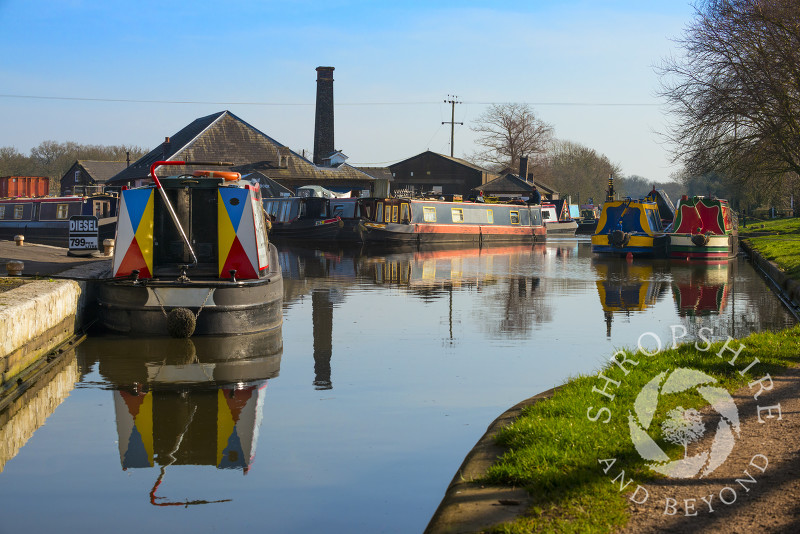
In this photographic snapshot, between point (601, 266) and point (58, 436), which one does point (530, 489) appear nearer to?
point (58, 436)

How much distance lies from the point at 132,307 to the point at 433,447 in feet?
19.1

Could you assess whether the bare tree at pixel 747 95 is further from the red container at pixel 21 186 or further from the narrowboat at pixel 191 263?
the red container at pixel 21 186

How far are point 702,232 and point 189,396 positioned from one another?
22488mm

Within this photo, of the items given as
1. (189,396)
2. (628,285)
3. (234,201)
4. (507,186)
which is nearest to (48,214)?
(628,285)

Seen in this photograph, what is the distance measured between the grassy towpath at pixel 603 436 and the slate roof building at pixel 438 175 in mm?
58799

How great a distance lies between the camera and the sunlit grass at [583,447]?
4117mm

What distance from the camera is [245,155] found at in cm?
4816

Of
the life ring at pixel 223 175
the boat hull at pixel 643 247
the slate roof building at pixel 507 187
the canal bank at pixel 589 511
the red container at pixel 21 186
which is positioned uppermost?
→ the slate roof building at pixel 507 187

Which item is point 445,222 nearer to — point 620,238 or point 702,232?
point 620,238

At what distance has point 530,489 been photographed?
4.48m

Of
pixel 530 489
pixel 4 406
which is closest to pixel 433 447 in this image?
pixel 530 489

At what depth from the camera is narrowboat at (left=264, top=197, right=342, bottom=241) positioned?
3647 centimetres

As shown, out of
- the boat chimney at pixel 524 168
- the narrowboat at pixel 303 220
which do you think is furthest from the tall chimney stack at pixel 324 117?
the boat chimney at pixel 524 168

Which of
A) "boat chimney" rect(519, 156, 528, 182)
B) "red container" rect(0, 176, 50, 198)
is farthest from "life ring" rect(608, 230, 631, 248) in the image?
"boat chimney" rect(519, 156, 528, 182)
